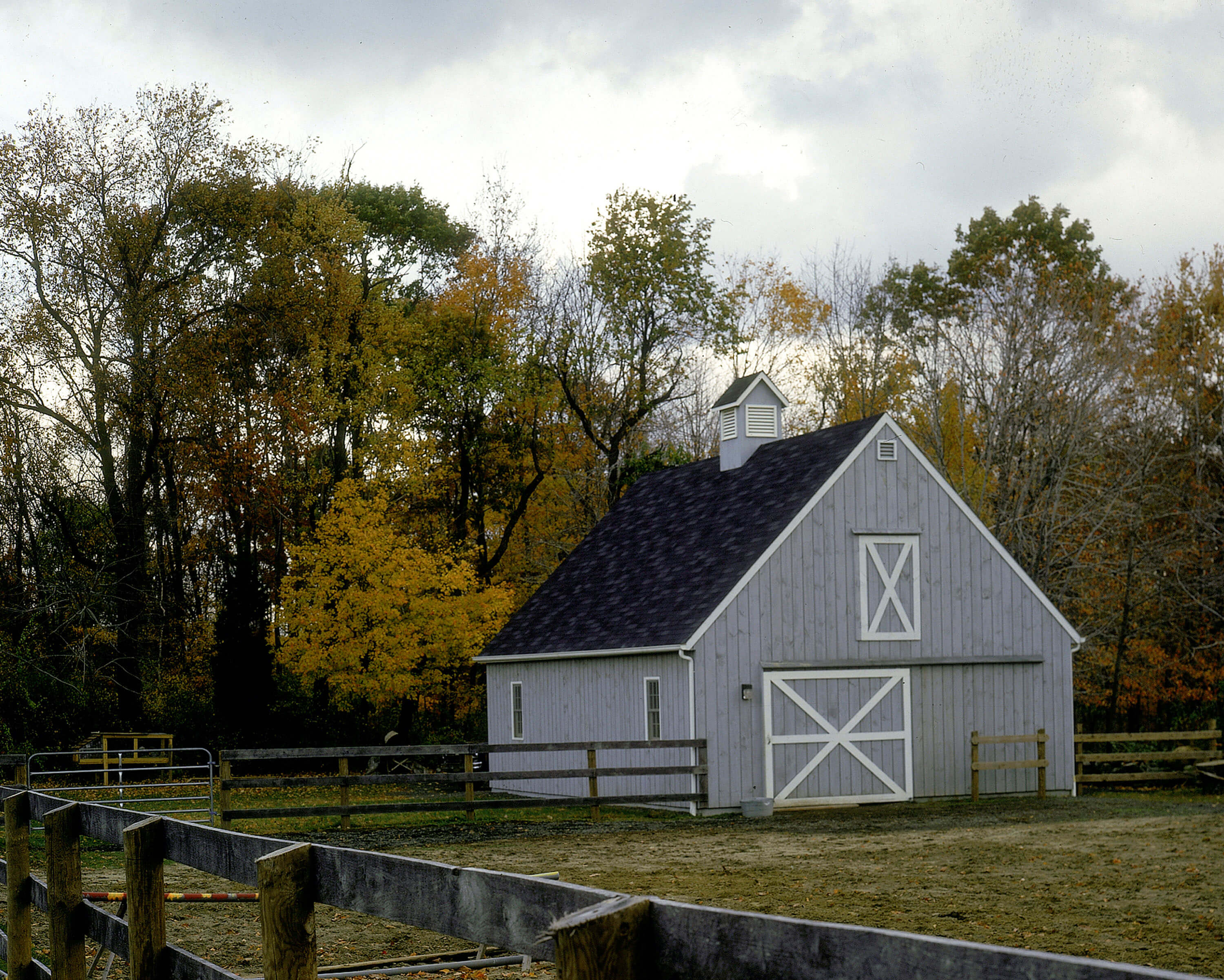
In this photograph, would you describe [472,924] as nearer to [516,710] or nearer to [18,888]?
[18,888]

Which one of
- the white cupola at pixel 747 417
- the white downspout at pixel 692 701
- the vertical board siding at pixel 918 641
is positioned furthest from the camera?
the white cupola at pixel 747 417

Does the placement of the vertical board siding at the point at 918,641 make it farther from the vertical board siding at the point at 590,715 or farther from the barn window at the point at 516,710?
the barn window at the point at 516,710

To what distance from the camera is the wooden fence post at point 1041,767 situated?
24.9 meters

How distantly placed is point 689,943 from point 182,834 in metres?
2.87

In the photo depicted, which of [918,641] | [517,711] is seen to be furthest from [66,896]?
[517,711]

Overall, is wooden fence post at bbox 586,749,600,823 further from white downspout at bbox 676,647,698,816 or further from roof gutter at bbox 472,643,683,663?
roof gutter at bbox 472,643,683,663

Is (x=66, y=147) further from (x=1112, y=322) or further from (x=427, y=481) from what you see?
(x=1112, y=322)

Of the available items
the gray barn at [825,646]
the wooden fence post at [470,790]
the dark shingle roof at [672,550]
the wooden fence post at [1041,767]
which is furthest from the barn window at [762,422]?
the wooden fence post at [470,790]

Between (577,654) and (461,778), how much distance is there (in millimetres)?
5168

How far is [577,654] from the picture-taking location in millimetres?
26234

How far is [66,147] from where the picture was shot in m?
34.9

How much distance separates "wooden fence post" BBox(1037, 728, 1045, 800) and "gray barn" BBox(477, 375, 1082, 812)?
13.4 inches

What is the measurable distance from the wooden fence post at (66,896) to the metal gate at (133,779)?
13996mm

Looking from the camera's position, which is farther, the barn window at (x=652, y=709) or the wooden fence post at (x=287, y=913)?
the barn window at (x=652, y=709)
